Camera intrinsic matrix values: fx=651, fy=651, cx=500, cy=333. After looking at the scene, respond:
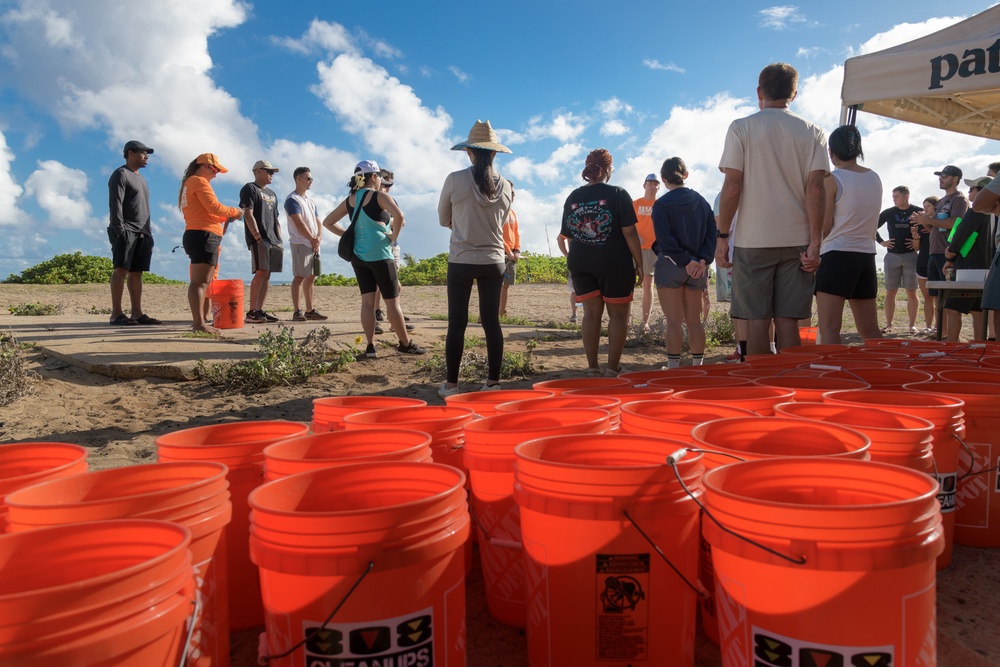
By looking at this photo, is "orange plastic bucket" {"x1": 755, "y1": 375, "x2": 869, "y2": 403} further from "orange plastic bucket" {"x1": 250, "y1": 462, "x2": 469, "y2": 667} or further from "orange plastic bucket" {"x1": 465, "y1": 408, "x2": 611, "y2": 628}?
"orange plastic bucket" {"x1": 250, "y1": 462, "x2": 469, "y2": 667}

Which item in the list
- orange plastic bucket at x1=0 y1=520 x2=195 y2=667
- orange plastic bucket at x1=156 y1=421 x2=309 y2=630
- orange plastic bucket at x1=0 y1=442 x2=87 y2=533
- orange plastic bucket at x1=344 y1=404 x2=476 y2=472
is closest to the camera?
orange plastic bucket at x1=0 y1=520 x2=195 y2=667

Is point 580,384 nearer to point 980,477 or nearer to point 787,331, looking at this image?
point 980,477

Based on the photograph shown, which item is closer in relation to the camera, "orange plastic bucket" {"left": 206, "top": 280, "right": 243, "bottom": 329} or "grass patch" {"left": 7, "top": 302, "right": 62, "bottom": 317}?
"orange plastic bucket" {"left": 206, "top": 280, "right": 243, "bottom": 329}

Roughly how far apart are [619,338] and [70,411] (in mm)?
3926

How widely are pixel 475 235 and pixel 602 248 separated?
1027mm

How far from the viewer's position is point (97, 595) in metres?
0.99

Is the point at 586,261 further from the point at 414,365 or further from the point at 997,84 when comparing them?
the point at 997,84

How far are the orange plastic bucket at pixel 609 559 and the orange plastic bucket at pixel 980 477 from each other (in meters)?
1.31

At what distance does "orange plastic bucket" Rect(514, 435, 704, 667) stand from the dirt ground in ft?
0.90

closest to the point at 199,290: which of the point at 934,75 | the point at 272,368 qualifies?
the point at 272,368

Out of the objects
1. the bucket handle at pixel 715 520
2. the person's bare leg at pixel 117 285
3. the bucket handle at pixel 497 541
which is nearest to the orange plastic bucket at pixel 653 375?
the bucket handle at pixel 497 541

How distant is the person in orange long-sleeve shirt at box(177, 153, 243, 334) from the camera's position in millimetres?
6367

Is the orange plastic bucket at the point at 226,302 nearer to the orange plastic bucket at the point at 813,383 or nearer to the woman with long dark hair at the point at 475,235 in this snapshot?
the woman with long dark hair at the point at 475,235

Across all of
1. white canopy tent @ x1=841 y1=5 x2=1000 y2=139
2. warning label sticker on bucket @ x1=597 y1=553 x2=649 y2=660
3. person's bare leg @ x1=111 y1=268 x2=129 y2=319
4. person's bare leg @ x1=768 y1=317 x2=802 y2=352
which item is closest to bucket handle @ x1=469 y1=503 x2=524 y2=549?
warning label sticker on bucket @ x1=597 y1=553 x2=649 y2=660
